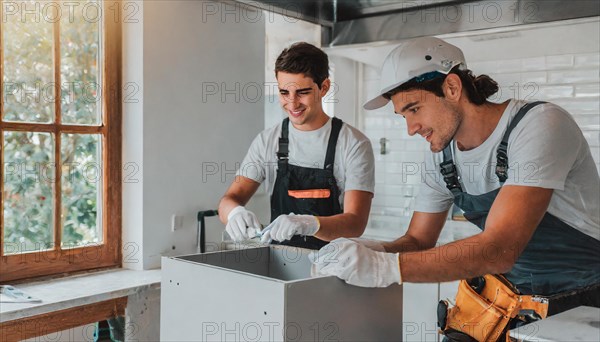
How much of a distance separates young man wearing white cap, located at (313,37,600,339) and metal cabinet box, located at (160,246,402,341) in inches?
2.9

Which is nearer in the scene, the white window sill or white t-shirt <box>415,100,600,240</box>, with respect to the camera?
white t-shirt <box>415,100,600,240</box>

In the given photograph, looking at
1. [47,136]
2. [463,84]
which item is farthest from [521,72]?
[47,136]

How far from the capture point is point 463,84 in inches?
58.4

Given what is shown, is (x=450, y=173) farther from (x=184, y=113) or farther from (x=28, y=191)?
(x=28, y=191)

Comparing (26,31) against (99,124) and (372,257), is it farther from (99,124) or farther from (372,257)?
(372,257)

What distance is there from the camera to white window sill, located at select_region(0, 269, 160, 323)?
2006 millimetres

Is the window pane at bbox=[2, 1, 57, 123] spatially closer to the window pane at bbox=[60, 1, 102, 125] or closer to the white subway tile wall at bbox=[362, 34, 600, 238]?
the window pane at bbox=[60, 1, 102, 125]

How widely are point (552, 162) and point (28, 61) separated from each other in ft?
6.31

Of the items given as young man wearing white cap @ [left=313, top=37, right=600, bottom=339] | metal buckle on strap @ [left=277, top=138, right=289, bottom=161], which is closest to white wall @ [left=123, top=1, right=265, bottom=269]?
metal buckle on strap @ [left=277, top=138, right=289, bottom=161]

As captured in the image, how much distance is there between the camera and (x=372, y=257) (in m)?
1.25

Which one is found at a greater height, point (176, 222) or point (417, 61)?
point (417, 61)

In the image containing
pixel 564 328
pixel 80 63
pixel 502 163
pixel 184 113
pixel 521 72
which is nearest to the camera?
pixel 564 328

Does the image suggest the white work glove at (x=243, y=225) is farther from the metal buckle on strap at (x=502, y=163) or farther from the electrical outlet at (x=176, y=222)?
the electrical outlet at (x=176, y=222)

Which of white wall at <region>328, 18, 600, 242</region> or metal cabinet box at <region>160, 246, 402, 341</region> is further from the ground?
white wall at <region>328, 18, 600, 242</region>
